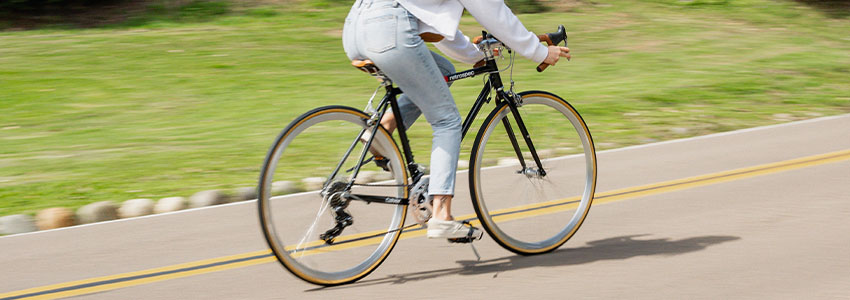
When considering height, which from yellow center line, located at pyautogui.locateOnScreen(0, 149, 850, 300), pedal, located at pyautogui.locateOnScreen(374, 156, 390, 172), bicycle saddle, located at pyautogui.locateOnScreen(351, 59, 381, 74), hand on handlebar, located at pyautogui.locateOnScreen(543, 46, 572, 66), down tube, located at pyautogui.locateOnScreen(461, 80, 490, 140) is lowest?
yellow center line, located at pyautogui.locateOnScreen(0, 149, 850, 300)

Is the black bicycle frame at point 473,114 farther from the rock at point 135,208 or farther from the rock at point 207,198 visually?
the rock at point 135,208

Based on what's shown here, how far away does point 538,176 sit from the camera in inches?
218

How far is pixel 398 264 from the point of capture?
530 centimetres

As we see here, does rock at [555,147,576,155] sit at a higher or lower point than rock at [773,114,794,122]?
higher

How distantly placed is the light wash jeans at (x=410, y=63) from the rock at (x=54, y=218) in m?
2.83

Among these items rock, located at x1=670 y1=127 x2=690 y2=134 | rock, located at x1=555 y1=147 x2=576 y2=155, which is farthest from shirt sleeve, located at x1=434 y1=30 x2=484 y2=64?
rock, located at x1=670 y1=127 x2=690 y2=134

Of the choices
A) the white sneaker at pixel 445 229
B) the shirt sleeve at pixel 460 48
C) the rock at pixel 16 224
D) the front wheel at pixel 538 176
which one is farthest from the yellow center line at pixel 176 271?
the rock at pixel 16 224

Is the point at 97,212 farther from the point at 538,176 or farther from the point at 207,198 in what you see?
the point at 538,176

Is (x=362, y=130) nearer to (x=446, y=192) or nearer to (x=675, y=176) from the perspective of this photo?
(x=446, y=192)

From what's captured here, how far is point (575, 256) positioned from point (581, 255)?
0.13 feet

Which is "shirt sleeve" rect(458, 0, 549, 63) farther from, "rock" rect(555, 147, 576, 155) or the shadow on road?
the shadow on road

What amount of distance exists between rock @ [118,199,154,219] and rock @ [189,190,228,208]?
0.94 feet

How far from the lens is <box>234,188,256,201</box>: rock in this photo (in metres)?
7.16

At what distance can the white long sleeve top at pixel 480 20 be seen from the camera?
15.4 feet
